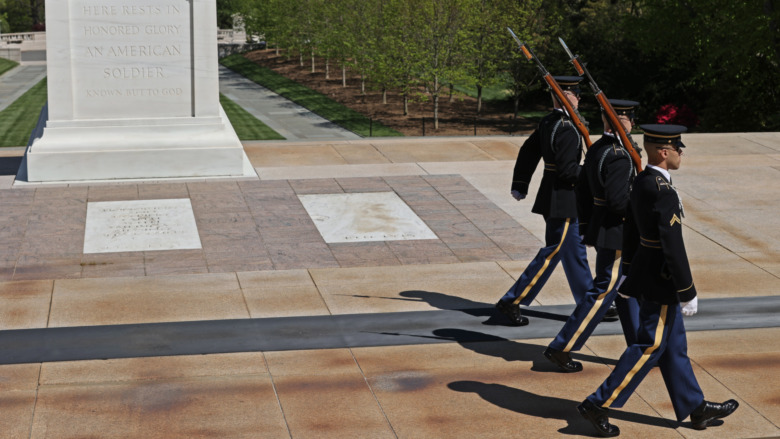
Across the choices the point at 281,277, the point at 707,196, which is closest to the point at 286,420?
the point at 281,277

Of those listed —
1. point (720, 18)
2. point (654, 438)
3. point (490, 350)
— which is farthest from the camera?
point (720, 18)

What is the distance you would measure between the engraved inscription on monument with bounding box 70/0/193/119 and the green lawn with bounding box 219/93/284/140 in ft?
61.9

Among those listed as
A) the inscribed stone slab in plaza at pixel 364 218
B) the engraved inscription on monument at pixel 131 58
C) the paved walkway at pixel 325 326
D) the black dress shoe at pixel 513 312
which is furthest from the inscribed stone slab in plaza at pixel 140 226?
the black dress shoe at pixel 513 312

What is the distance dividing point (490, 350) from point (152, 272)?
3473 millimetres

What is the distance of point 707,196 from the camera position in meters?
12.2

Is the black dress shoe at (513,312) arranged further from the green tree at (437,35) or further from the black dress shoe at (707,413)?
the green tree at (437,35)

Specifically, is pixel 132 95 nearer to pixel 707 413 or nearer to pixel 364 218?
pixel 364 218

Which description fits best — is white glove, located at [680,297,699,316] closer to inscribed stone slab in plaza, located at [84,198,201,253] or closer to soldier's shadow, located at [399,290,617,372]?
soldier's shadow, located at [399,290,617,372]

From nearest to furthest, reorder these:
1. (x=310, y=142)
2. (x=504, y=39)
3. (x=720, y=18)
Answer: (x=310, y=142) < (x=720, y=18) < (x=504, y=39)

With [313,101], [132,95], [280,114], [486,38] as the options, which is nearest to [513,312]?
[132,95]

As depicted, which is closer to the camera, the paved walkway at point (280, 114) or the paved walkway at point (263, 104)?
the paved walkway at point (280, 114)

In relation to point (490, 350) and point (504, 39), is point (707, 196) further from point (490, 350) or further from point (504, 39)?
point (504, 39)

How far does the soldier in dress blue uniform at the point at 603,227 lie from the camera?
668cm

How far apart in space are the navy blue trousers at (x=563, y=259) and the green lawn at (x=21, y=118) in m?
24.1
